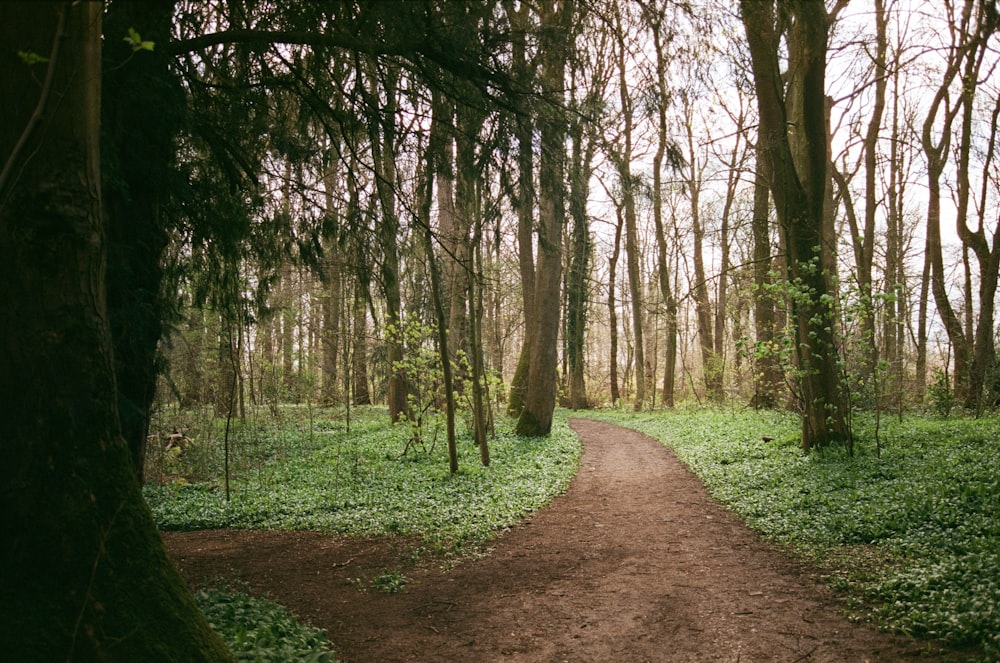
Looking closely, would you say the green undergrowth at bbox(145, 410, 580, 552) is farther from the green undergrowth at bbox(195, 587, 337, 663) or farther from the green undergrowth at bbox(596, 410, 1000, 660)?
the green undergrowth at bbox(596, 410, 1000, 660)

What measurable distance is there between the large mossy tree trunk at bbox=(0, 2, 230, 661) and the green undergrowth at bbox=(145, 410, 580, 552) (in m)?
4.15

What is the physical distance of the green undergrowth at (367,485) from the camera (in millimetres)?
7520

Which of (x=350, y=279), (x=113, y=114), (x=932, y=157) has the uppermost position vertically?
(x=932, y=157)

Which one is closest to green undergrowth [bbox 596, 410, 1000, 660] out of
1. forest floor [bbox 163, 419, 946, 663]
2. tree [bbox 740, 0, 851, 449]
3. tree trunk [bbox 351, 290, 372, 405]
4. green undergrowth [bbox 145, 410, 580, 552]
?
forest floor [bbox 163, 419, 946, 663]

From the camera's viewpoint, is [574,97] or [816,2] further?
[574,97]

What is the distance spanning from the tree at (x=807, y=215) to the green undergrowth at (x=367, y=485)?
4207 mm

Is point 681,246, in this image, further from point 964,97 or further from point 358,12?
point 358,12

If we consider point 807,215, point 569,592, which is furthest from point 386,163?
point 807,215

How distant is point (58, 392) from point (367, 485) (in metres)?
7.43

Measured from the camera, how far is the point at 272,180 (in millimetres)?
6113

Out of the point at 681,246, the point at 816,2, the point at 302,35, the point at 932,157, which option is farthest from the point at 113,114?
the point at 681,246

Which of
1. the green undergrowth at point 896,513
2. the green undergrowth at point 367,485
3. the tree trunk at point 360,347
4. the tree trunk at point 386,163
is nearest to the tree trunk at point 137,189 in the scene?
the tree trunk at point 386,163

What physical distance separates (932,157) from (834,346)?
10.2 m

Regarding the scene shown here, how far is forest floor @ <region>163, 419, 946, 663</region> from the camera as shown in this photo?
4078mm
